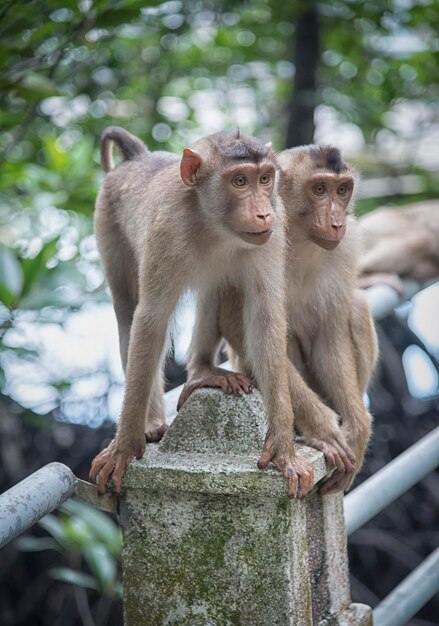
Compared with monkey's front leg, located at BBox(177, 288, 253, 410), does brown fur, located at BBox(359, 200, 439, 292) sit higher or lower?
lower

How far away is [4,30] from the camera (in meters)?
2.78

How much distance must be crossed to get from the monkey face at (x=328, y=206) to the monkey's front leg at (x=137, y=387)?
70 centimetres

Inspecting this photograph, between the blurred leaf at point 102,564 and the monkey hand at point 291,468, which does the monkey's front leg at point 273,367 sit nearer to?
the monkey hand at point 291,468

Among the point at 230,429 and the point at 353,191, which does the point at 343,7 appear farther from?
the point at 230,429

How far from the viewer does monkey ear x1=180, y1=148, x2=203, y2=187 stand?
280cm

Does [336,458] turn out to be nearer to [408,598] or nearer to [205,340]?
[408,598]

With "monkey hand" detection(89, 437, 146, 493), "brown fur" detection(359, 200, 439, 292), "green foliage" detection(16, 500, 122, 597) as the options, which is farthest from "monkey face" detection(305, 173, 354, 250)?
"brown fur" detection(359, 200, 439, 292)

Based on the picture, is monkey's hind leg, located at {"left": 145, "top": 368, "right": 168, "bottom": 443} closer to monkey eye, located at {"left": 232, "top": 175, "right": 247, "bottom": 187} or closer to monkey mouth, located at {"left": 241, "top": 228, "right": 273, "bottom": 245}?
monkey mouth, located at {"left": 241, "top": 228, "right": 273, "bottom": 245}

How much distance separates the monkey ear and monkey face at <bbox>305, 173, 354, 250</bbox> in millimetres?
542

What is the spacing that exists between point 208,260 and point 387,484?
93 cm

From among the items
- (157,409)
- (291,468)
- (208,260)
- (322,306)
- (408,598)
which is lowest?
(157,409)

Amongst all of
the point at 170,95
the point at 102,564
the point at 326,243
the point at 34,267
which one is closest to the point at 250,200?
the point at 326,243

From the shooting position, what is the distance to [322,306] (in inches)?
132

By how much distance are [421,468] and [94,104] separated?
3.80 metres
